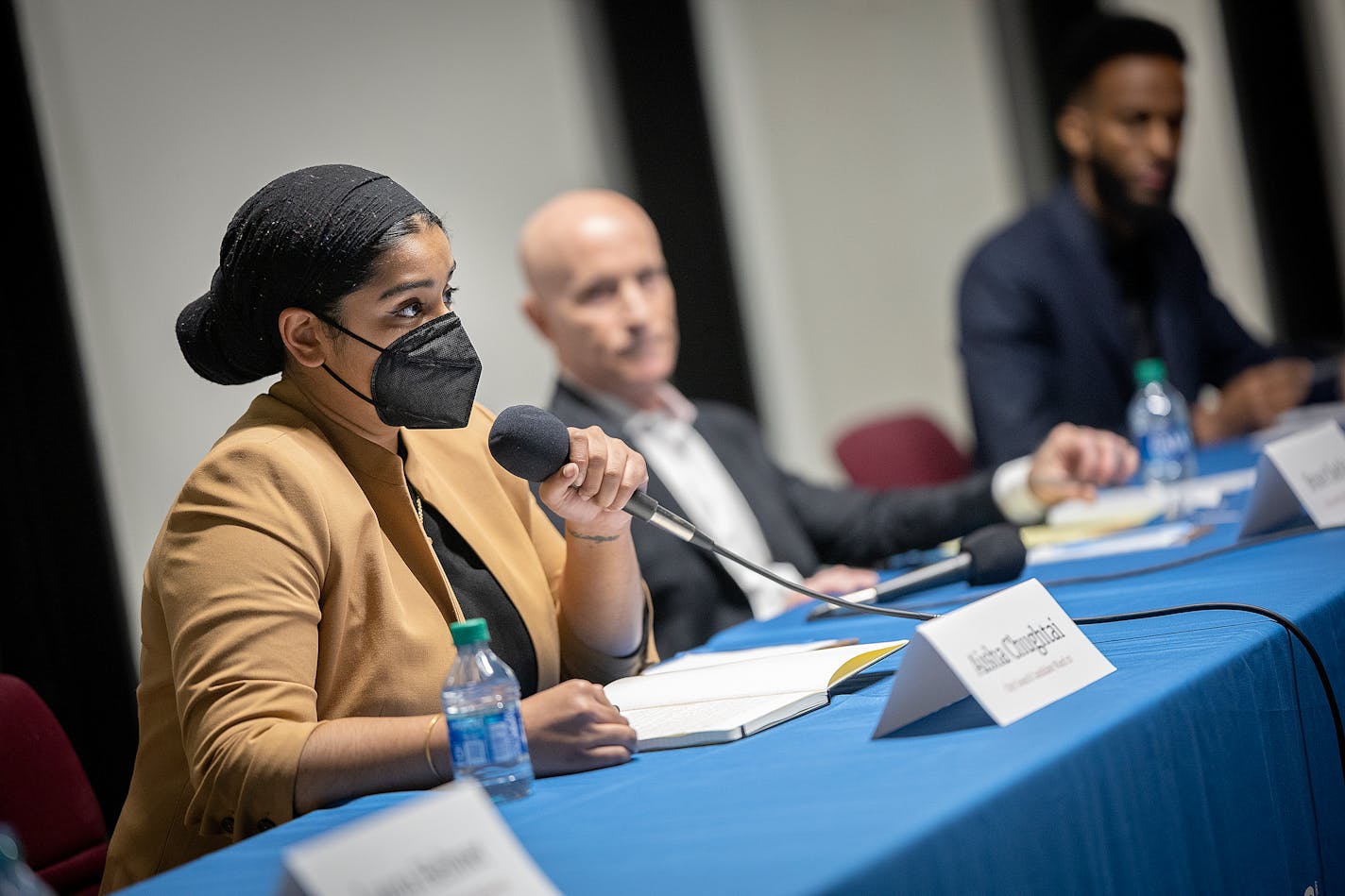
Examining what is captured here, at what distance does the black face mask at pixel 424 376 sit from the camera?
5.01ft

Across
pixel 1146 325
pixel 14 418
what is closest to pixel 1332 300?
pixel 1146 325

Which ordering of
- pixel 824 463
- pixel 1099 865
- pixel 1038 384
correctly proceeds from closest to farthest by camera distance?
pixel 1099 865 < pixel 1038 384 < pixel 824 463

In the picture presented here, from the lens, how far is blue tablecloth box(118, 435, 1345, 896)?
3.27ft

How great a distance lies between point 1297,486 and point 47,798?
5.85ft

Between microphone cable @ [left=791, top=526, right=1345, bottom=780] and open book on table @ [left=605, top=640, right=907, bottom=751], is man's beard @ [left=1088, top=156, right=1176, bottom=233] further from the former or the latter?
open book on table @ [left=605, top=640, right=907, bottom=751]

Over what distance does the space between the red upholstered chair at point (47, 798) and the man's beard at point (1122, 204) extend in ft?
10.0

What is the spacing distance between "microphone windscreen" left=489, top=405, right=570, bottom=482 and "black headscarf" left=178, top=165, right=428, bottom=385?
225mm

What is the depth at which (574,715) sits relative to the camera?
1307mm

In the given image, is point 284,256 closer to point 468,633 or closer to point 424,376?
point 424,376

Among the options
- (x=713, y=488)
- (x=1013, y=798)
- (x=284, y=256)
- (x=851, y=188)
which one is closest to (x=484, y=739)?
(x=1013, y=798)

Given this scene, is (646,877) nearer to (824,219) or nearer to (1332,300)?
(824,219)

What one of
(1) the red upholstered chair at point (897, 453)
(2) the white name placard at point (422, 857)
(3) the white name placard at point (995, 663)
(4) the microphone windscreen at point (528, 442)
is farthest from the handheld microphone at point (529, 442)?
(1) the red upholstered chair at point (897, 453)

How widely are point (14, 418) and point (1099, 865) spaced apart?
2.10m

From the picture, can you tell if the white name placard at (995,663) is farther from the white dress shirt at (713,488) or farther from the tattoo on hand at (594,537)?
the white dress shirt at (713,488)
